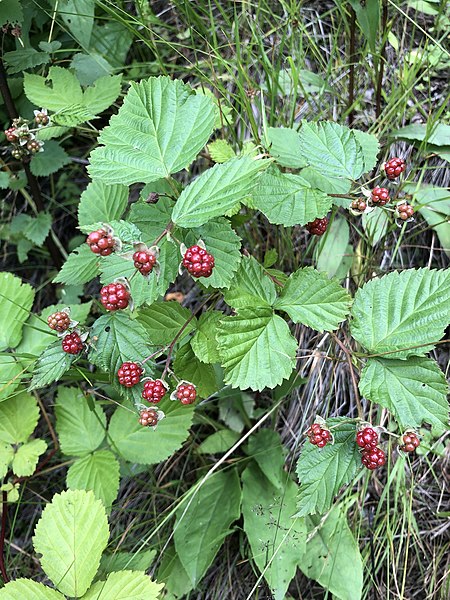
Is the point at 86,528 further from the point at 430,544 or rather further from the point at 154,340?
the point at 430,544

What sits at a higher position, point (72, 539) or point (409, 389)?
point (409, 389)

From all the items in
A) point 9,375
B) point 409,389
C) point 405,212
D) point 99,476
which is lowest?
point 99,476

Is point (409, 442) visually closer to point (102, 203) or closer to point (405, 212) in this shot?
point (405, 212)

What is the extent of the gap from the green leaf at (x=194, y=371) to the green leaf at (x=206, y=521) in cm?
33

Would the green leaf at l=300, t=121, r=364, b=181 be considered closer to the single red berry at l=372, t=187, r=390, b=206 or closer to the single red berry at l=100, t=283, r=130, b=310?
the single red berry at l=372, t=187, r=390, b=206

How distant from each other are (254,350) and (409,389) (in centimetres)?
34

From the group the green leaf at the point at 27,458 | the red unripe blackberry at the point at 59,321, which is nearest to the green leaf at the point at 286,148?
the red unripe blackberry at the point at 59,321

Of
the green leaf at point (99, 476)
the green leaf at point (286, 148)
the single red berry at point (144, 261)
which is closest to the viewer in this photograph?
the single red berry at point (144, 261)

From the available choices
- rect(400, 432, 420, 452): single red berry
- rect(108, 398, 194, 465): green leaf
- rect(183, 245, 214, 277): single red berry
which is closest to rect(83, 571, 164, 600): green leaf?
rect(108, 398, 194, 465): green leaf

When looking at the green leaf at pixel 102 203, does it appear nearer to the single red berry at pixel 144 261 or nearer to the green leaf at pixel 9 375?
the green leaf at pixel 9 375

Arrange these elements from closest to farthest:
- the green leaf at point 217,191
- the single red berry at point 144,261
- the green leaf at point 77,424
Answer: the single red berry at point 144,261 → the green leaf at point 217,191 → the green leaf at point 77,424

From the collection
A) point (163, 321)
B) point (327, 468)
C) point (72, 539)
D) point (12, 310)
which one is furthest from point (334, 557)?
point (12, 310)

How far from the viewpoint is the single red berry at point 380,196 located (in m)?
1.17

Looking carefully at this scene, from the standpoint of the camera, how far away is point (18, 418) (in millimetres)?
1682
